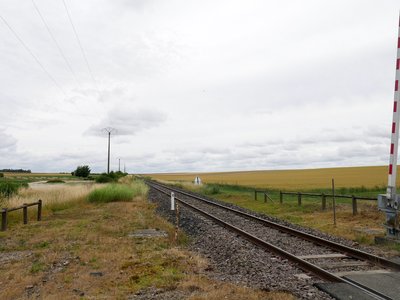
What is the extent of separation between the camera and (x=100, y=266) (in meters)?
8.26

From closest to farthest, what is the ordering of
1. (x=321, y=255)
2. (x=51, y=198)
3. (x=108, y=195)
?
1. (x=321, y=255)
2. (x=51, y=198)
3. (x=108, y=195)

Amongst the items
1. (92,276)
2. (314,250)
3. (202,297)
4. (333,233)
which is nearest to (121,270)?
(92,276)

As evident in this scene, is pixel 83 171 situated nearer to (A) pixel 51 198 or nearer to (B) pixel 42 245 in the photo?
(A) pixel 51 198

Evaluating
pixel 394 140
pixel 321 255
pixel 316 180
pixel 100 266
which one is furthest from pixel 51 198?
pixel 316 180

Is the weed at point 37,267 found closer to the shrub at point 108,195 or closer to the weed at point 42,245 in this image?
→ the weed at point 42,245

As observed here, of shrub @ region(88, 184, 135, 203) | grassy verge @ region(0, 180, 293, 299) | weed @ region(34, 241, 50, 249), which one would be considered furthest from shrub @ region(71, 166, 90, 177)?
weed @ region(34, 241, 50, 249)

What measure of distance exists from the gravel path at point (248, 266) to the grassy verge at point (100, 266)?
401 mm

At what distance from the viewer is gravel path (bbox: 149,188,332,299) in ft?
20.8

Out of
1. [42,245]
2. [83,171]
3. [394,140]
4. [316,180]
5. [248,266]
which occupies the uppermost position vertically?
[83,171]

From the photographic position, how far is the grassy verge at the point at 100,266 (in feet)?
20.6

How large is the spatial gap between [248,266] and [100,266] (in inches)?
127

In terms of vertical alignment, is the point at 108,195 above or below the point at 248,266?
above

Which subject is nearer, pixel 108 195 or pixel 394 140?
pixel 394 140

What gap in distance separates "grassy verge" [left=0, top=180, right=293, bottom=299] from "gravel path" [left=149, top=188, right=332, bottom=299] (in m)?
0.40
